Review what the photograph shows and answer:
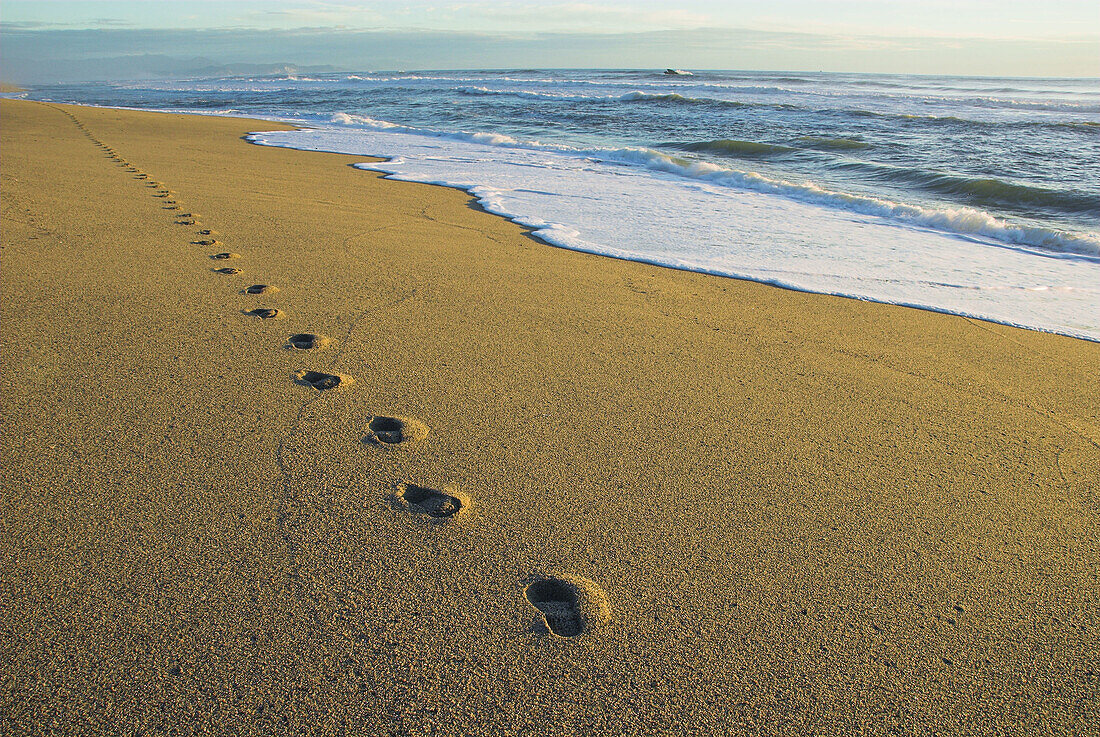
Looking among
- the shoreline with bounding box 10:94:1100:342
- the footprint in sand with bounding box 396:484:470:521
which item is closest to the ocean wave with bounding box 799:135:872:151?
the shoreline with bounding box 10:94:1100:342

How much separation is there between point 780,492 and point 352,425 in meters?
1.29

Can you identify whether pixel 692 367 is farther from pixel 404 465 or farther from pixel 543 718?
pixel 543 718

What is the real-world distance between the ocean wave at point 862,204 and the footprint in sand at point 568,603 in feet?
20.5

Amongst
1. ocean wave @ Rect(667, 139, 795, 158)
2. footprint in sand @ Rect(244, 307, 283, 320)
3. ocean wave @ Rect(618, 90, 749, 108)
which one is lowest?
footprint in sand @ Rect(244, 307, 283, 320)

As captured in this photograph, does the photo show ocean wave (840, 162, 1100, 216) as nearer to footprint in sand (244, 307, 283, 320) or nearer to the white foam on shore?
the white foam on shore

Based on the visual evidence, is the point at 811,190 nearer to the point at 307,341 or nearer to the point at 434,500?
the point at 307,341

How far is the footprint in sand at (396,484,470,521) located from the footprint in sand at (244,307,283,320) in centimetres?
140

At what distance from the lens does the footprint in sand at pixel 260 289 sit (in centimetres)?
300

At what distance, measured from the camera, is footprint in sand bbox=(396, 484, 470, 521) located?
1624 millimetres

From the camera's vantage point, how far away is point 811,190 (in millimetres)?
7777

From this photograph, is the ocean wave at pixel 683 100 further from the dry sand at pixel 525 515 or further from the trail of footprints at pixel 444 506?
the trail of footprints at pixel 444 506

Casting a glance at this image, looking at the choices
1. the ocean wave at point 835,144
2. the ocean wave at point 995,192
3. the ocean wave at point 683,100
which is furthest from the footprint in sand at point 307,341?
the ocean wave at point 683,100

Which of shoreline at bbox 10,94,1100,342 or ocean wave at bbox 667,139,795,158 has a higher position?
ocean wave at bbox 667,139,795,158

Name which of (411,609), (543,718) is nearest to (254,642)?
(411,609)
